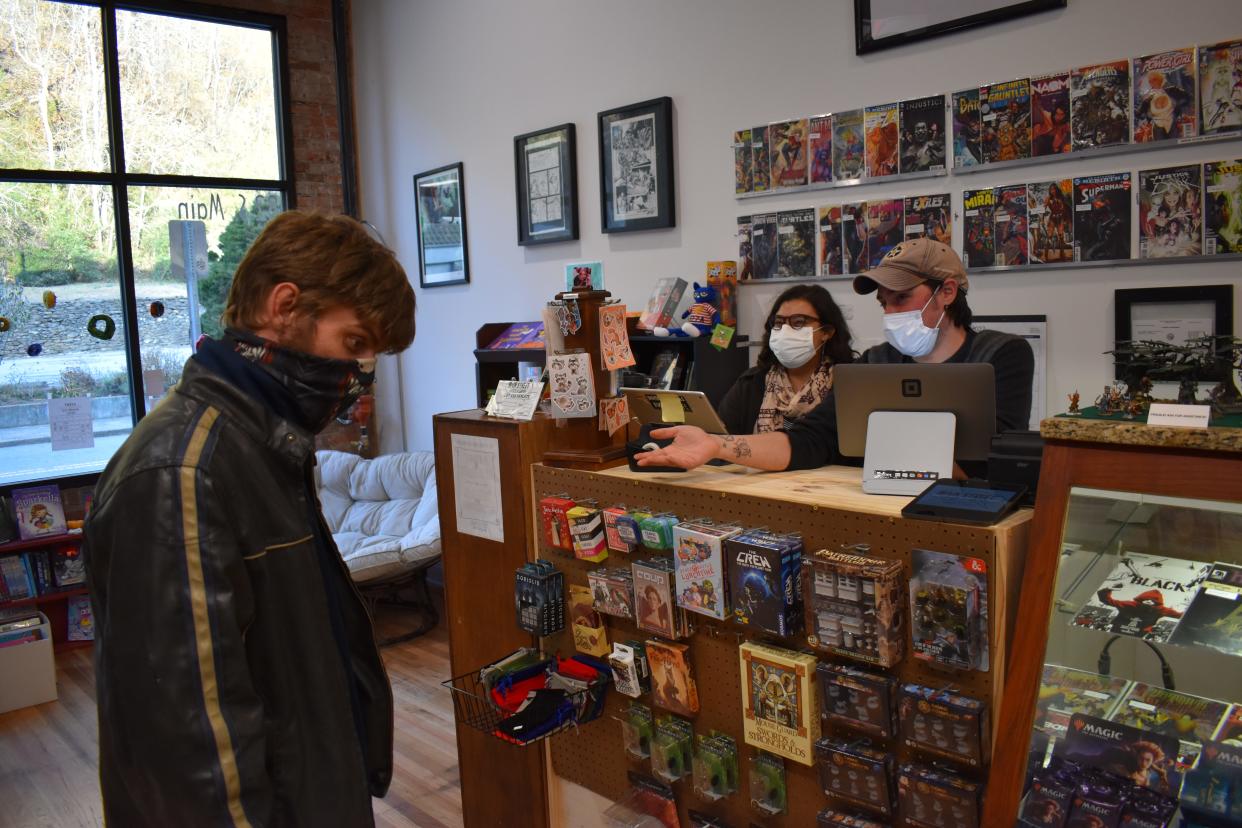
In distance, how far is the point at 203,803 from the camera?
1122mm

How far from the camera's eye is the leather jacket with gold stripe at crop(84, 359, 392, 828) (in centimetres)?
111

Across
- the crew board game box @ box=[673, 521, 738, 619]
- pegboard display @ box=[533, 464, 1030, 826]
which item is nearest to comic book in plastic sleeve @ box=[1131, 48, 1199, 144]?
pegboard display @ box=[533, 464, 1030, 826]

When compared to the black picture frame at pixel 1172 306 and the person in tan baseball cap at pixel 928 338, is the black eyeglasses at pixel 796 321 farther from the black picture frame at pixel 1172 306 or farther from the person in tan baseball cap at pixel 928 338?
the black picture frame at pixel 1172 306

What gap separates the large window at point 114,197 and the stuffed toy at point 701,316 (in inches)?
136

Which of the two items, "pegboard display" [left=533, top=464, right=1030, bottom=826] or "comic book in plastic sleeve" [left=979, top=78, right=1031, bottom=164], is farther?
"comic book in plastic sleeve" [left=979, top=78, right=1031, bottom=164]

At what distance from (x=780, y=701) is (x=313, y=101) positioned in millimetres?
5656

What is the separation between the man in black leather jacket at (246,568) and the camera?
3.66ft

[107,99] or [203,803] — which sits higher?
[107,99]

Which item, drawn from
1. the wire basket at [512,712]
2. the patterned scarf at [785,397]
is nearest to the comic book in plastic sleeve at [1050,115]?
the patterned scarf at [785,397]

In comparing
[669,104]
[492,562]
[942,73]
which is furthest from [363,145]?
[492,562]

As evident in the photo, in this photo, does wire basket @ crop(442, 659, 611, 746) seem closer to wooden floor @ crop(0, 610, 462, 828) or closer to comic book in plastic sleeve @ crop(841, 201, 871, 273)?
wooden floor @ crop(0, 610, 462, 828)

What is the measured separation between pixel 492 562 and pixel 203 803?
1.29 meters

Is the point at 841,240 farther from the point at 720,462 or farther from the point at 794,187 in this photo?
the point at 720,462

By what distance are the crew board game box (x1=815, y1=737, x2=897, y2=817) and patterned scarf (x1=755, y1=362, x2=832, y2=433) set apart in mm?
1344
